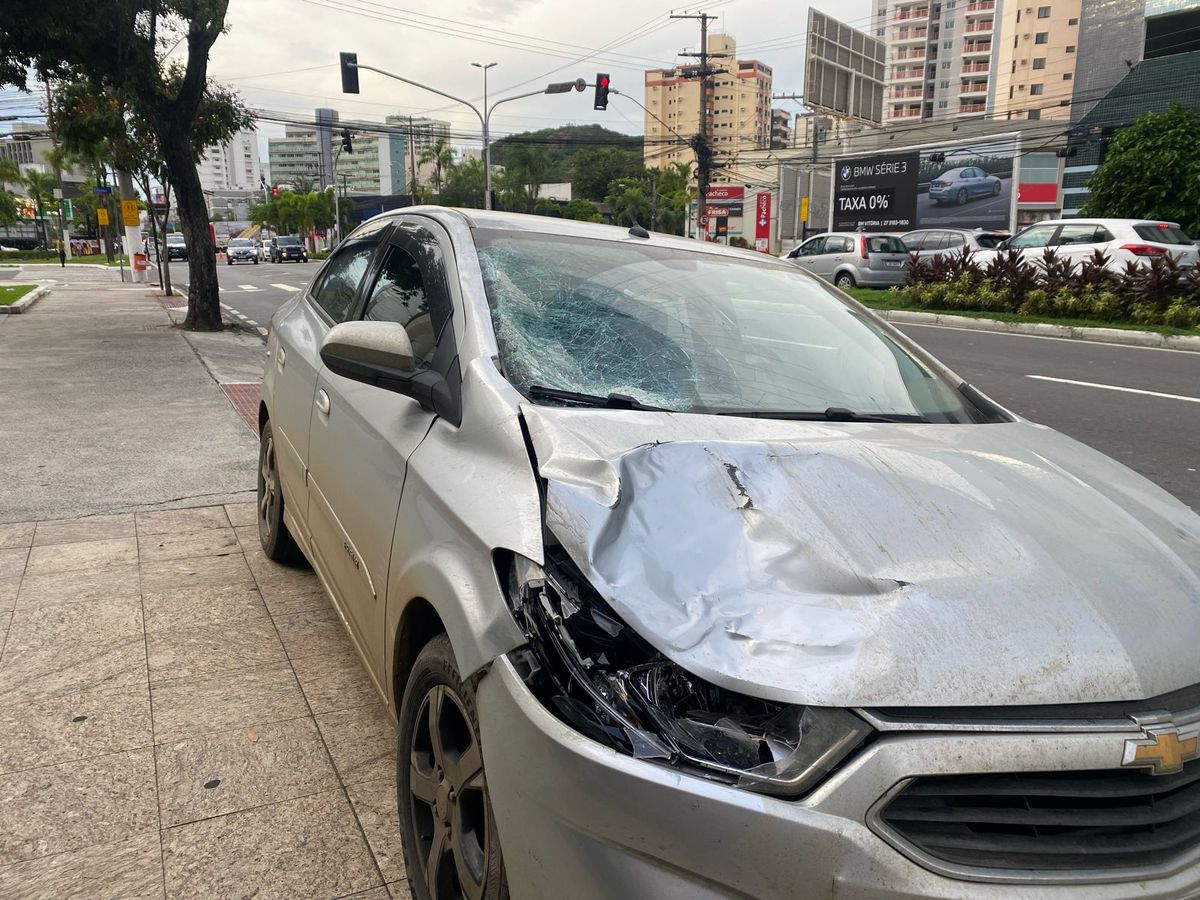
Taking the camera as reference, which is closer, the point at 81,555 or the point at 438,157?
the point at 81,555

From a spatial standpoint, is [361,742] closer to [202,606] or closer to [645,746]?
[202,606]

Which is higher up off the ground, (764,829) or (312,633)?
(764,829)

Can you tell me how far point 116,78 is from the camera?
1353 cm

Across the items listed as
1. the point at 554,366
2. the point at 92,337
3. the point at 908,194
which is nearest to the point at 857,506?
the point at 554,366

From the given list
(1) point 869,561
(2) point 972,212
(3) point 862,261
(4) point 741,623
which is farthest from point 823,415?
(2) point 972,212

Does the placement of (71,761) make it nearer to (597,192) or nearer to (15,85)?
(15,85)

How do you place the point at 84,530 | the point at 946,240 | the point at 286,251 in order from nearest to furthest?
the point at 84,530
the point at 946,240
the point at 286,251

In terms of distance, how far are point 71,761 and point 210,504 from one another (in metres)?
2.88

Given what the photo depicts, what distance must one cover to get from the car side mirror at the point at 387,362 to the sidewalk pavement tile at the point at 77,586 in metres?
2.29

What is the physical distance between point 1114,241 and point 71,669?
1812cm

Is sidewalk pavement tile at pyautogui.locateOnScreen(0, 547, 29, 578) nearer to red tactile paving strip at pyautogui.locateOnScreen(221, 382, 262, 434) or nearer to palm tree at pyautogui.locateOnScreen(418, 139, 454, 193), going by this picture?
red tactile paving strip at pyautogui.locateOnScreen(221, 382, 262, 434)

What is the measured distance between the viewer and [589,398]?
231 centimetres

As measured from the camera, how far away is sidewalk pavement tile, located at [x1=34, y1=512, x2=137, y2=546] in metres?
4.85

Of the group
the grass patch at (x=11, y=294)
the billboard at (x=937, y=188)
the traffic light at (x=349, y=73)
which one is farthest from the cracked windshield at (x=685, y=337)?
the billboard at (x=937, y=188)
